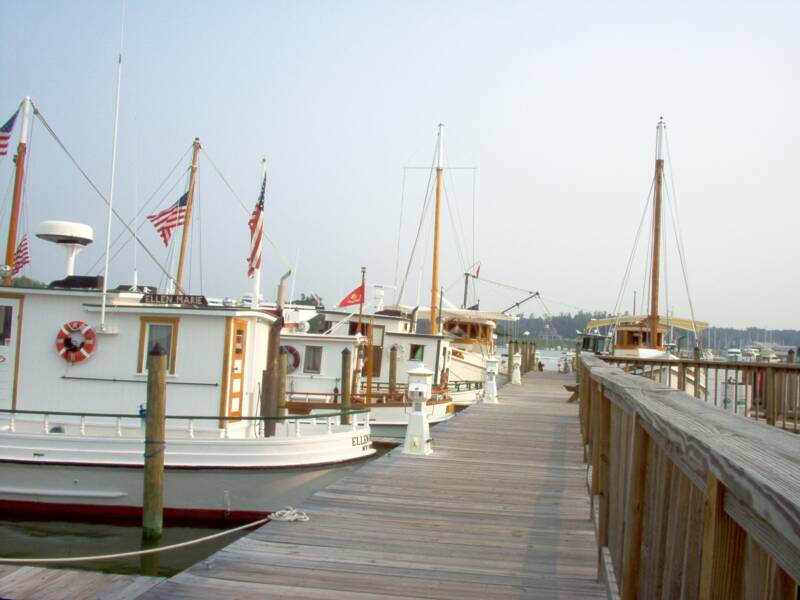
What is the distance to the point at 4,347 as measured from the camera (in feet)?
39.3

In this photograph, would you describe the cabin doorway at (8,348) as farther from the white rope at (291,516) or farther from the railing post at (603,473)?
the railing post at (603,473)

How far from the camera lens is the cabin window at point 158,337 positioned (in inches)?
473

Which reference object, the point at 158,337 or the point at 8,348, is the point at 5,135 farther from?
the point at 158,337

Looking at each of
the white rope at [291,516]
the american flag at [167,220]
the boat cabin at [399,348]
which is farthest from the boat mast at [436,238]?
the white rope at [291,516]

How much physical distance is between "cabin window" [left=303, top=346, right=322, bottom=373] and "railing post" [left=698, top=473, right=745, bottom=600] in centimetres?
1891

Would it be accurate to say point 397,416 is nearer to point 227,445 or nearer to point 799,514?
point 227,445

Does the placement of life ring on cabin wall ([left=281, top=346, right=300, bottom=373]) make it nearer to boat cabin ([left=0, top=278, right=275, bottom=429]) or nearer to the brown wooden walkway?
boat cabin ([left=0, top=278, right=275, bottom=429])

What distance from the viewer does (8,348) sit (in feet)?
39.2

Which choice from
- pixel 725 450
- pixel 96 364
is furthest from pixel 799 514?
pixel 96 364

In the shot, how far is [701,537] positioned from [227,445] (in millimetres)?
9998

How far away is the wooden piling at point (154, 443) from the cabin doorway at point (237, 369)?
2.95m

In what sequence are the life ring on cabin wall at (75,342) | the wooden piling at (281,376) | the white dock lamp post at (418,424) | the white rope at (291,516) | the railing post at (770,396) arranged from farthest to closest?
the wooden piling at (281,376) → the life ring on cabin wall at (75,342) → the railing post at (770,396) → the white dock lamp post at (418,424) → the white rope at (291,516)

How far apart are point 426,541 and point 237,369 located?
297 inches

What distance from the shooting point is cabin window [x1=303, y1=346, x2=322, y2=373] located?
20.2m
